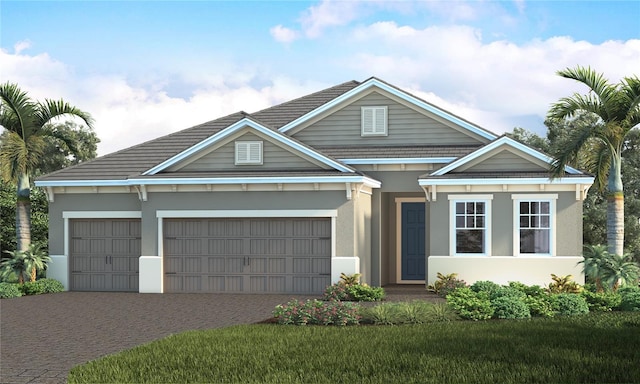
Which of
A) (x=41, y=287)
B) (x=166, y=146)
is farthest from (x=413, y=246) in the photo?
(x=41, y=287)

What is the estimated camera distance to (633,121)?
2142cm

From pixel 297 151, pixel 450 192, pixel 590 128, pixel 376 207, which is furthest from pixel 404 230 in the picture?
pixel 590 128

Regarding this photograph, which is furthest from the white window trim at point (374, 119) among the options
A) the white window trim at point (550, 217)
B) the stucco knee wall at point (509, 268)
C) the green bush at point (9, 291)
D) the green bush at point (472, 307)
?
the green bush at point (9, 291)

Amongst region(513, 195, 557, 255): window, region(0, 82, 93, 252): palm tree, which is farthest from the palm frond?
region(513, 195, 557, 255): window

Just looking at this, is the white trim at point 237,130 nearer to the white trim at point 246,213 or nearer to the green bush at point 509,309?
the white trim at point 246,213

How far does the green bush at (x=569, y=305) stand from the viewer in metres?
15.8

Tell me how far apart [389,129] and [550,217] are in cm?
563

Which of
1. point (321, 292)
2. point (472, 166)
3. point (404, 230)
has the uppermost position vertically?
point (472, 166)

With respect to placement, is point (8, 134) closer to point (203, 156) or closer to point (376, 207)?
point (203, 156)

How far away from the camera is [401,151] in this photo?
23.5m

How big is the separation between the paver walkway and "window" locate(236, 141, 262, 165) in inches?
151

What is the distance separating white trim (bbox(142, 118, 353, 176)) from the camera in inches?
850

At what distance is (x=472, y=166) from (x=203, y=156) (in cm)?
775

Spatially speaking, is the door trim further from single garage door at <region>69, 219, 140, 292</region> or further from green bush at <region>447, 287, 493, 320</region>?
green bush at <region>447, 287, 493, 320</region>
